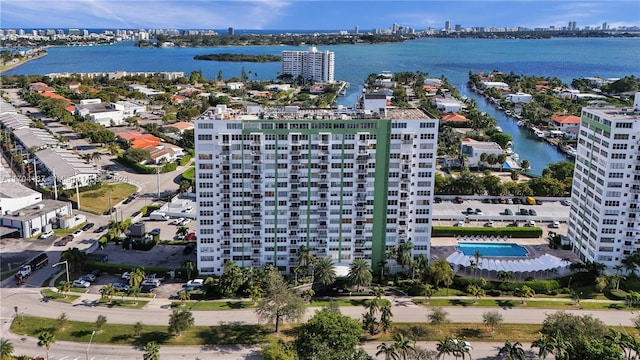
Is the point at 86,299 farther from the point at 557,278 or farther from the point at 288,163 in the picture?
the point at 557,278

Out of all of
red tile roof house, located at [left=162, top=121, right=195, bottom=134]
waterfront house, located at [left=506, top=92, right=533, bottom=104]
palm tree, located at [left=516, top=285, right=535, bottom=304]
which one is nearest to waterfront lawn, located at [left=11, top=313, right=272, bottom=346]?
palm tree, located at [left=516, top=285, right=535, bottom=304]

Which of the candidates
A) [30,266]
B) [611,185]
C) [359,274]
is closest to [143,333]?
[30,266]

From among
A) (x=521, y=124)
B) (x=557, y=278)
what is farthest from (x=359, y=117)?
(x=521, y=124)

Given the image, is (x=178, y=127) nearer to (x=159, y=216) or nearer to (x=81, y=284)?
(x=159, y=216)

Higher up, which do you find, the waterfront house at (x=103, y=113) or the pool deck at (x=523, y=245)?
the waterfront house at (x=103, y=113)

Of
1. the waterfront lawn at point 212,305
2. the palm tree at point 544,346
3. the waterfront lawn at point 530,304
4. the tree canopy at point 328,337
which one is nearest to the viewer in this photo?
the tree canopy at point 328,337

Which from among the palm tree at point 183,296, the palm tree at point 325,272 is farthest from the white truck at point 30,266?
the palm tree at point 325,272

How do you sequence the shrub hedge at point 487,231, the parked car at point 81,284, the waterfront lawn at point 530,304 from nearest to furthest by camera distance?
the waterfront lawn at point 530,304 < the parked car at point 81,284 < the shrub hedge at point 487,231

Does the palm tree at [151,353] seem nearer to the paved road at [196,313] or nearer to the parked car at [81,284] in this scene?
the paved road at [196,313]
